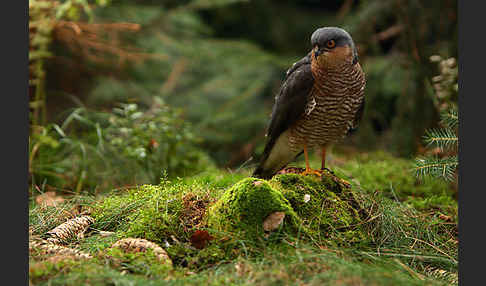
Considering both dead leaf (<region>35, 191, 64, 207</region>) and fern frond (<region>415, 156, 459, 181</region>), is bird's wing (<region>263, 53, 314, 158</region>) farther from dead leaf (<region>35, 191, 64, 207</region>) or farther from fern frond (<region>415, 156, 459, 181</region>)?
dead leaf (<region>35, 191, 64, 207</region>)

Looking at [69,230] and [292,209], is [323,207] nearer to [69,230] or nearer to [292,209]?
[292,209]

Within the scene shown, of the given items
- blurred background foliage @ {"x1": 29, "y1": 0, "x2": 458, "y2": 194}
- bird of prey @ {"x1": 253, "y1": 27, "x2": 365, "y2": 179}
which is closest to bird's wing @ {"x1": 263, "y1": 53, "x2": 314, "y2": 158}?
bird of prey @ {"x1": 253, "y1": 27, "x2": 365, "y2": 179}

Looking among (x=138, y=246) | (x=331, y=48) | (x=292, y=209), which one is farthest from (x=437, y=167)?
(x=138, y=246)

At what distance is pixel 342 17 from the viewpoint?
6852mm

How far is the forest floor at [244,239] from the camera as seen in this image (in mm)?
2053

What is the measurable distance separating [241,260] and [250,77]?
558cm

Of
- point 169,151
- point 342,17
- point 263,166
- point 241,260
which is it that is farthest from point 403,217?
point 342,17

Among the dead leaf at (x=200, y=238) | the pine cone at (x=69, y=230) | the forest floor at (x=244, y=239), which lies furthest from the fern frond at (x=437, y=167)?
the pine cone at (x=69, y=230)

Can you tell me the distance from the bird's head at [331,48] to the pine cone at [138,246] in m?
1.67

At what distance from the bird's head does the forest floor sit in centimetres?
83

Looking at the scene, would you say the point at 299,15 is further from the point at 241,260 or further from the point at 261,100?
the point at 241,260

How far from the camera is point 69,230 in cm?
266

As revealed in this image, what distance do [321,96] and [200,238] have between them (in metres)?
1.43

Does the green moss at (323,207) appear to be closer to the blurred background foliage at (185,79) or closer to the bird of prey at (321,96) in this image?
the bird of prey at (321,96)
